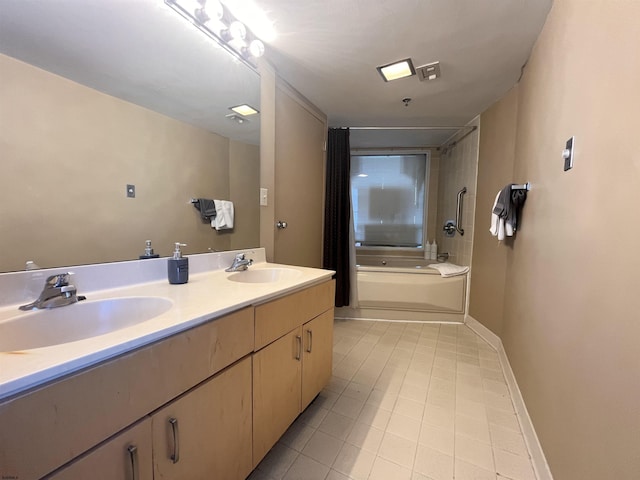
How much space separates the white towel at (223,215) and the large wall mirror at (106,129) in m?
0.04

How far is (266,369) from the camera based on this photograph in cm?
110

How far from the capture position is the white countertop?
506mm

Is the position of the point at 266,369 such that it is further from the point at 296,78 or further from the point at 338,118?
the point at 338,118

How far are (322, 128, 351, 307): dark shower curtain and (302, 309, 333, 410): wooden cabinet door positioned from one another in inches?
53.6

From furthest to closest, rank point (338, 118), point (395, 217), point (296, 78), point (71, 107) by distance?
point (395, 217) → point (338, 118) → point (296, 78) → point (71, 107)

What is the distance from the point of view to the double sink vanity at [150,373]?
20.5 inches

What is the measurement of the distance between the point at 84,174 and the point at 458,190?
135 inches

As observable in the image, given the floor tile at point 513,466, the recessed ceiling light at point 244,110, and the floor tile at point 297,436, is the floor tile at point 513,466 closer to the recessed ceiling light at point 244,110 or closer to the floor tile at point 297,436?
the floor tile at point 297,436

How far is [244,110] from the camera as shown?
172 cm

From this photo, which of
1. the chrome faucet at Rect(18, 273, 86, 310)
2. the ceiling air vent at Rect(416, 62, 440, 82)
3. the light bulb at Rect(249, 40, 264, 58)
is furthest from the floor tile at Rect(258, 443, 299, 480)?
the ceiling air vent at Rect(416, 62, 440, 82)

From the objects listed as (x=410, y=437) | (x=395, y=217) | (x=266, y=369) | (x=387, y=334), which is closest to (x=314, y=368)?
(x=266, y=369)

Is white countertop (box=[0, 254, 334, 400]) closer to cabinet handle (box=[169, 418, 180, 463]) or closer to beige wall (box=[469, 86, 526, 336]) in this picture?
cabinet handle (box=[169, 418, 180, 463])

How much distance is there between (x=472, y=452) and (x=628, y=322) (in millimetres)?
999

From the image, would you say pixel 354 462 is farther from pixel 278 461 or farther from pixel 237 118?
pixel 237 118
